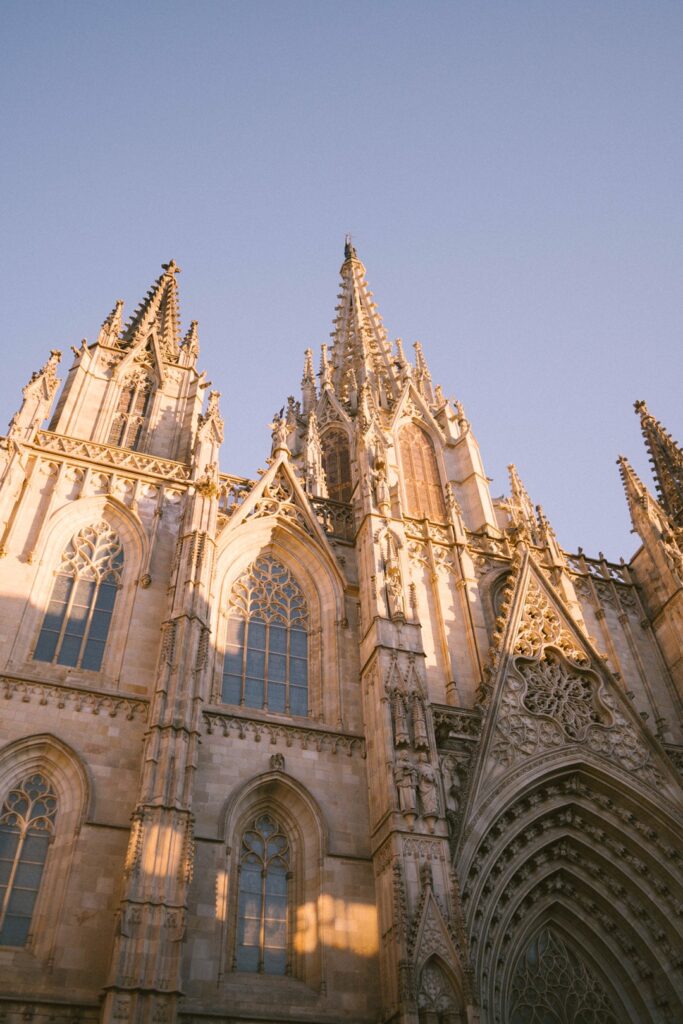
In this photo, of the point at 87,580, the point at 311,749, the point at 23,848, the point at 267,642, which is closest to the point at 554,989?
the point at 311,749

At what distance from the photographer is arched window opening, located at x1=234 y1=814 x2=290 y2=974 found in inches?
504

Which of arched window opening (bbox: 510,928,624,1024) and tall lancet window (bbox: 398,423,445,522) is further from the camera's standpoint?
tall lancet window (bbox: 398,423,445,522)

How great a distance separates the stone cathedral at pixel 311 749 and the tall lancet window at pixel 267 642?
0.21ft

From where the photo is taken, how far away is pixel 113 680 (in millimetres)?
15000

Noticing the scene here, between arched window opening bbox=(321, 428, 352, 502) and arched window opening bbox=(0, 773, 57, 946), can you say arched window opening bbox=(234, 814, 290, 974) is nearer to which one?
arched window opening bbox=(0, 773, 57, 946)

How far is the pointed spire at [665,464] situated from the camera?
27484 millimetres

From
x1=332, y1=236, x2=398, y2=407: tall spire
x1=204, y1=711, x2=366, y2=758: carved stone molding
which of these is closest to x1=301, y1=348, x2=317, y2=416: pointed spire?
x1=332, y1=236, x2=398, y2=407: tall spire

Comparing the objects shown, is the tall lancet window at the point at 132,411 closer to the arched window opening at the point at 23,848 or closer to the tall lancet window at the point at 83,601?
the tall lancet window at the point at 83,601

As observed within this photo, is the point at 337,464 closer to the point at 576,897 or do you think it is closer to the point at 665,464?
the point at 665,464

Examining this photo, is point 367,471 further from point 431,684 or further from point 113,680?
point 113,680

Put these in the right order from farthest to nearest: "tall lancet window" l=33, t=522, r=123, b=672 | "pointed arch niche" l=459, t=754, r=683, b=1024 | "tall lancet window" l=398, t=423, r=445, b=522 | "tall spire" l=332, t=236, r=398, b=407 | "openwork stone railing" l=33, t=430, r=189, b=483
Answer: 1. "tall spire" l=332, t=236, r=398, b=407
2. "tall lancet window" l=398, t=423, r=445, b=522
3. "openwork stone railing" l=33, t=430, r=189, b=483
4. "tall lancet window" l=33, t=522, r=123, b=672
5. "pointed arch niche" l=459, t=754, r=683, b=1024

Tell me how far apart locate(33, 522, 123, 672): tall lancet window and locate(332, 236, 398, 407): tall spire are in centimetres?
Answer: 1467

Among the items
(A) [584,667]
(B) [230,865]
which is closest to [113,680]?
(B) [230,865]

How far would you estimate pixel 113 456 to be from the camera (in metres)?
19.6
